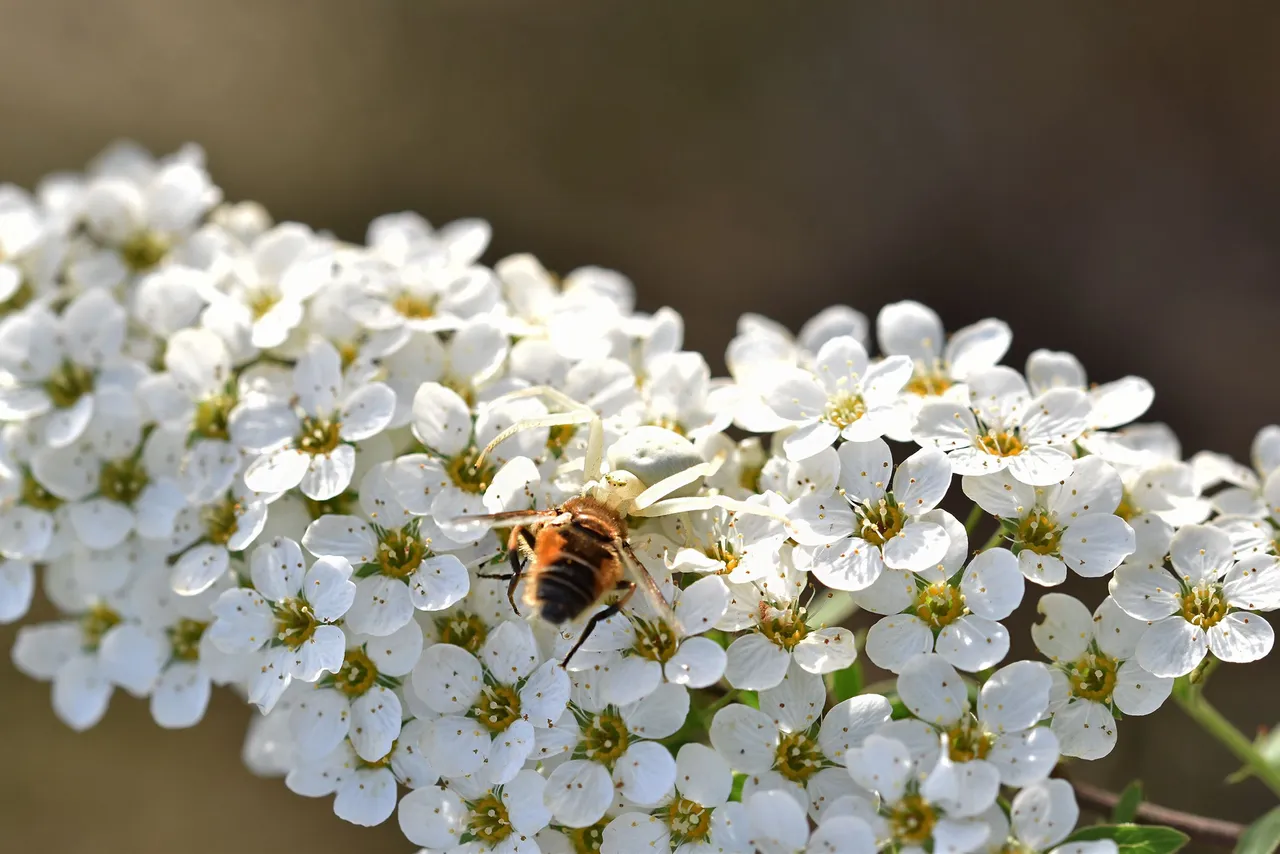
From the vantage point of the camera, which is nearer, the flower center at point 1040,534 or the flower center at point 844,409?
the flower center at point 1040,534

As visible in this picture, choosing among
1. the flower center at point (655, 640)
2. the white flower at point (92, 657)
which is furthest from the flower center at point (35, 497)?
the flower center at point (655, 640)

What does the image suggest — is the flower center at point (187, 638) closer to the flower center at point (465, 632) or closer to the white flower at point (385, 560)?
the white flower at point (385, 560)

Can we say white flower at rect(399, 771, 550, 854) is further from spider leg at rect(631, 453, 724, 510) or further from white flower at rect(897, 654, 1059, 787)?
white flower at rect(897, 654, 1059, 787)

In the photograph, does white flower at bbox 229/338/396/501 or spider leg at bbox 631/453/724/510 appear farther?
white flower at bbox 229/338/396/501

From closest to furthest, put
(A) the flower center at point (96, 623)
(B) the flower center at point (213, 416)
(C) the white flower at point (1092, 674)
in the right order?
(C) the white flower at point (1092, 674) < (B) the flower center at point (213, 416) < (A) the flower center at point (96, 623)

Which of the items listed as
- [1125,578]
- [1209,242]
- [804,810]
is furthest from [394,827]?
[1209,242]

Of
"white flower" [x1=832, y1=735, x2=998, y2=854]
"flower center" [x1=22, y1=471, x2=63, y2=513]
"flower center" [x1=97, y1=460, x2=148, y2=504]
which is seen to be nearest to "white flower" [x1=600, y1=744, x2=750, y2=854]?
"white flower" [x1=832, y1=735, x2=998, y2=854]
